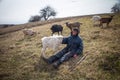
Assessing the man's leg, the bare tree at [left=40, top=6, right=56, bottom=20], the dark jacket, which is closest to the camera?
the man's leg

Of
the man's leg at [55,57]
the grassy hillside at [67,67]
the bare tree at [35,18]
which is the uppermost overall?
the bare tree at [35,18]

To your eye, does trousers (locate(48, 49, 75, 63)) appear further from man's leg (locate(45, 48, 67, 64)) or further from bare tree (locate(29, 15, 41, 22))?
bare tree (locate(29, 15, 41, 22))

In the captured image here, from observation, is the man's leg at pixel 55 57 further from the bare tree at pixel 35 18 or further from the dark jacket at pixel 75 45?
the bare tree at pixel 35 18

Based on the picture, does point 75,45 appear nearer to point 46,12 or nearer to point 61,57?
point 61,57

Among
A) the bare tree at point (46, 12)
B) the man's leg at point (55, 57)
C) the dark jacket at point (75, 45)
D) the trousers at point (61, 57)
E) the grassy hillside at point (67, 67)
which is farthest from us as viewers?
the bare tree at point (46, 12)

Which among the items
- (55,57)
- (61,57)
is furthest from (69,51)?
(55,57)

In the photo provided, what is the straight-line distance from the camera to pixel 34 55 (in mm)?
9883

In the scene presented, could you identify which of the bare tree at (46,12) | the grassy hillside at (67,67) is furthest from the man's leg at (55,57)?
the bare tree at (46,12)

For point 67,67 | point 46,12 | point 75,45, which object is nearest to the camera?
point 67,67

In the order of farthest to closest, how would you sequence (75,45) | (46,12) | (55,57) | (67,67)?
(46,12)
(75,45)
(55,57)
(67,67)

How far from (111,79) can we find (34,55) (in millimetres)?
5000

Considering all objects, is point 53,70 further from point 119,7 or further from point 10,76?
point 119,7

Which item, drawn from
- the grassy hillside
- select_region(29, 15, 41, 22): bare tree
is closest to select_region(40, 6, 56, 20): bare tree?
select_region(29, 15, 41, 22): bare tree

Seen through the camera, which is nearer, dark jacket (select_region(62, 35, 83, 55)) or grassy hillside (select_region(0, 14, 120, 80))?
grassy hillside (select_region(0, 14, 120, 80))
